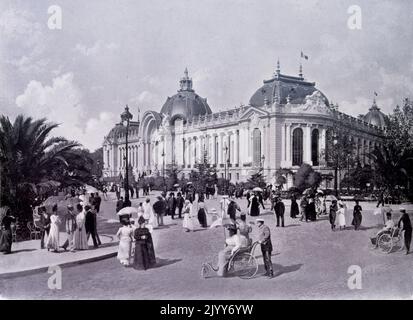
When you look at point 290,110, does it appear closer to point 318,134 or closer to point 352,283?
point 318,134

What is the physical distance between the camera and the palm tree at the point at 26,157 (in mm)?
12531

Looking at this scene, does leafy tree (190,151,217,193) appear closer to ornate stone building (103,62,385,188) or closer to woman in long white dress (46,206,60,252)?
ornate stone building (103,62,385,188)

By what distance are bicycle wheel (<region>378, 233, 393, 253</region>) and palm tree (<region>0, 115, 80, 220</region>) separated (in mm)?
8979

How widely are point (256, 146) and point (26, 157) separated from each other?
67.7ft

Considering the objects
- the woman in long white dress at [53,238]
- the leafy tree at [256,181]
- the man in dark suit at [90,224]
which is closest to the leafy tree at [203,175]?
the leafy tree at [256,181]

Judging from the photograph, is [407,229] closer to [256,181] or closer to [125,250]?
[125,250]

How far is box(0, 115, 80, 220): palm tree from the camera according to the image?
12.5m

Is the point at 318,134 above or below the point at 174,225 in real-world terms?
above

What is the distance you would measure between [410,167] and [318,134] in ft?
60.2

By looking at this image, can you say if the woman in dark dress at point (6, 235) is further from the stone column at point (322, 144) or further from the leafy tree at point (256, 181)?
the stone column at point (322, 144)

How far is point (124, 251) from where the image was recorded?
10.6 meters

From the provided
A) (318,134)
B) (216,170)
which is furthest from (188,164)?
(318,134)

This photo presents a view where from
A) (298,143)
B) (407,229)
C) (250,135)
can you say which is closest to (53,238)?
(407,229)

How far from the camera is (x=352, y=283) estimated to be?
10508 millimetres
